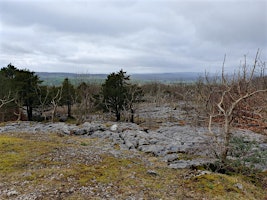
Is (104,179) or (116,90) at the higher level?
(116,90)

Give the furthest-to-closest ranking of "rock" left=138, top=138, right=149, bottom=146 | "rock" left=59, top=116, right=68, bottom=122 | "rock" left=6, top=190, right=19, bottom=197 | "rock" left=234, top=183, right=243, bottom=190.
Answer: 1. "rock" left=59, top=116, right=68, bottom=122
2. "rock" left=138, top=138, right=149, bottom=146
3. "rock" left=234, top=183, right=243, bottom=190
4. "rock" left=6, top=190, right=19, bottom=197

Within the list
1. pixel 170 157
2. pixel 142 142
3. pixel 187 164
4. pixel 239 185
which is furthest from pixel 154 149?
pixel 239 185

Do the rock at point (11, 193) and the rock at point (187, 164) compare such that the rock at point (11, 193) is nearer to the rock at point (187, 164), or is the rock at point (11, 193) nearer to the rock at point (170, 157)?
the rock at point (187, 164)

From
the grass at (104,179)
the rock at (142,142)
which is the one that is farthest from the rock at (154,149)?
the grass at (104,179)

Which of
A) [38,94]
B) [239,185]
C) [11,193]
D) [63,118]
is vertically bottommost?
[63,118]

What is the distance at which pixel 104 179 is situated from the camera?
9.17m

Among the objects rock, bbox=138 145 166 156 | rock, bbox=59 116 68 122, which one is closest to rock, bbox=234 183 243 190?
rock, bbox=138 145 166 156

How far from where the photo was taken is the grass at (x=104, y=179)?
8133 millimetres

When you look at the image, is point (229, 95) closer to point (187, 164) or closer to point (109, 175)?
point (187, 164)

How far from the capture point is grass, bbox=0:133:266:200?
8133 mm

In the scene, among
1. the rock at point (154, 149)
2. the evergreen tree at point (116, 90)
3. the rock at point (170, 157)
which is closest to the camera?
the rock at point (170, 157)

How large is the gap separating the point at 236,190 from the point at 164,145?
7.11 metres

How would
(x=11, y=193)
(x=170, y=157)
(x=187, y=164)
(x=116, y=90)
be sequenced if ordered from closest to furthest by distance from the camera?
(x=11, y=193) < (x=187, y=164) < (x=170, y=157) < (x=116, y=90)

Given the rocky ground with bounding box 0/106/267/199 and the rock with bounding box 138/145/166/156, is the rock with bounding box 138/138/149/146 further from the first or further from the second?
the rocky ground with bounding box 0/106/267/199
